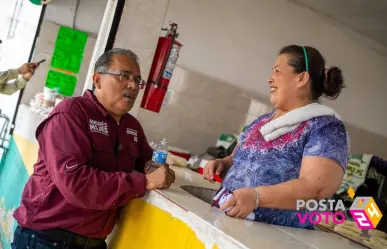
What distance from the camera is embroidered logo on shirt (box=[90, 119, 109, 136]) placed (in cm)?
165

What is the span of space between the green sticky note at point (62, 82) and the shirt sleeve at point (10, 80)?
2.19ft

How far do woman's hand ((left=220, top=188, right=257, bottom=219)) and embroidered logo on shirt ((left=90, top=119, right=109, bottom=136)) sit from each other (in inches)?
26.2

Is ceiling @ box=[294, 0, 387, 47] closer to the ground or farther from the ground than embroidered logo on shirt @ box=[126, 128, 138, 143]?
farther from the ground

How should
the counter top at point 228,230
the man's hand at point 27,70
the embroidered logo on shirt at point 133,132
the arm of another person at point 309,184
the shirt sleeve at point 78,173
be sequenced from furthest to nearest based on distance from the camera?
the man's hand at point 27,70 → the embroidered logo on shirt at point 133,132 → the shirt sleeve at point 78,173 → the arm of another person at point 309,184 → the counter top at point 228,230

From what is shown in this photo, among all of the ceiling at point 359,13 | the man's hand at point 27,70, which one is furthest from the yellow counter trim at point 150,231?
the ceiling at point 359,13

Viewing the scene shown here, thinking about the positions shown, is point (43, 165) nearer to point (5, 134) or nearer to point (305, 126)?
point (305, 126)

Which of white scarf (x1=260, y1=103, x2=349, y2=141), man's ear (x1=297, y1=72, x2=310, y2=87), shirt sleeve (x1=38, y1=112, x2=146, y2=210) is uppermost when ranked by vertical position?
man's ear (x1=297, y1=72, x2=310, y2=87)

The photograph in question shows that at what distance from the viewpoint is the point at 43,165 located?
5.53ft

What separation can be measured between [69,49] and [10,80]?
952 mm

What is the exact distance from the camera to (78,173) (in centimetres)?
147

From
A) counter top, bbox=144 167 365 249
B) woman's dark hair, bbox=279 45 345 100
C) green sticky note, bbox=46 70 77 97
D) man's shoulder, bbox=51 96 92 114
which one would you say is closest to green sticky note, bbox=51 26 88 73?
green sticky note, bbox=46 70 77 97

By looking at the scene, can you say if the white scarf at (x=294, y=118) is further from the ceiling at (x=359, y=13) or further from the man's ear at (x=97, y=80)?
the ceiling at (x=359, y=13)

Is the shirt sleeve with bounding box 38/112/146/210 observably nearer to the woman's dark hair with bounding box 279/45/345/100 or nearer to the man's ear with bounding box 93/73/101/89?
the man's ear with bounding box 93/73/101/89

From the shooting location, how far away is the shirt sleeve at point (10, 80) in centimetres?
367
